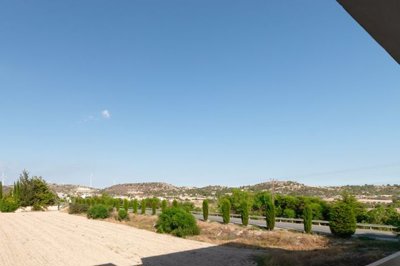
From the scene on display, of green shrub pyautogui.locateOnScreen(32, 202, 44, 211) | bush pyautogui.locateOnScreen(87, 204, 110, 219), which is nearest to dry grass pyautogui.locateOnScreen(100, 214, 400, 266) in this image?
bush pyautogui.locateOnScreen(87, 204, 110, 219)

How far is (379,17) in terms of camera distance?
2.39 metres

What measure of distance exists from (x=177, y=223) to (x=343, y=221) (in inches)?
518

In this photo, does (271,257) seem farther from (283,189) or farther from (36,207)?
(283,189)

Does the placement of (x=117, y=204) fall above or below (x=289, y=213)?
above

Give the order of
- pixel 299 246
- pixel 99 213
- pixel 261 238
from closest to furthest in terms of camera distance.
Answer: pixel 299 246 → pixel 261 238 → pixel 99 213

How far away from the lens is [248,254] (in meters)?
20.8

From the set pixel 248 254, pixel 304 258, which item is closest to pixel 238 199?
pixel 248 254

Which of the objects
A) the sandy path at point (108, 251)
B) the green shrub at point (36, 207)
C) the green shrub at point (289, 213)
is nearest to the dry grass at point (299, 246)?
the sandy path at point (108, 251)

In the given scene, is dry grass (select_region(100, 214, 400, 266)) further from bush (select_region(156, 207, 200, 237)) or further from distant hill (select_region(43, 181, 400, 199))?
distant hill (select_region(43, 181, 400, 199))

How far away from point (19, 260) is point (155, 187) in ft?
542

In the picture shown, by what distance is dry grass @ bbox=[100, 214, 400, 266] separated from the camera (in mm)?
16562

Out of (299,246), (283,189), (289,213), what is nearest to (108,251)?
(299,246)

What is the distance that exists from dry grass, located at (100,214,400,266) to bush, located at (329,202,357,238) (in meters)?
1.03

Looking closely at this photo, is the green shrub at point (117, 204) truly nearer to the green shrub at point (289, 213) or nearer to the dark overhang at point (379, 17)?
the green shrub at point (289, 213)
